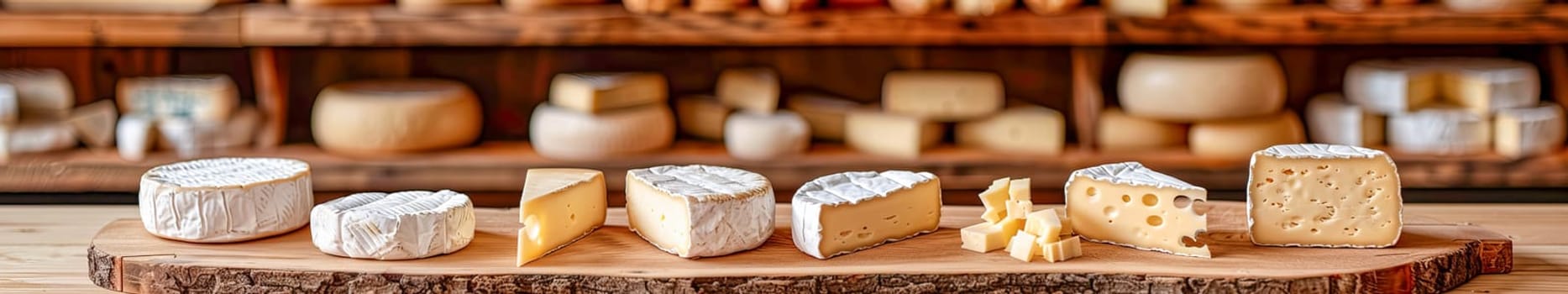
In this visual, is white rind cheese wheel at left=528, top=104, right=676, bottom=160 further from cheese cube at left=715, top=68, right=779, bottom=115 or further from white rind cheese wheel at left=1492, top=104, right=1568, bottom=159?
white rind cheese wheel at left=1492, top=104, right=1568, bottom=159

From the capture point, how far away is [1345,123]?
2.67m

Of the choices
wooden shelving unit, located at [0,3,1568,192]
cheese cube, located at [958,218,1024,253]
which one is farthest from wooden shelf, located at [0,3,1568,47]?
cheese cube, located at [958,218,1024,253]

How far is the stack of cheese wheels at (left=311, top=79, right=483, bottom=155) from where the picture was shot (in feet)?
8.64

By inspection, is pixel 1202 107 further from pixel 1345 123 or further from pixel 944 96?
pixel 944 96

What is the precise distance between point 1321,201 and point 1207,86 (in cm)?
97

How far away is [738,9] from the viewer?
254 centimetres

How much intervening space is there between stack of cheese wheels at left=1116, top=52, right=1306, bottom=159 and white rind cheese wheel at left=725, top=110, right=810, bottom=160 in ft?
1.69

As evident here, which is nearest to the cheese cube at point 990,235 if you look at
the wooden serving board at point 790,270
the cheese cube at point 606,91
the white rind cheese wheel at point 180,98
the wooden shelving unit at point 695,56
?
the wooden serving board at point 790,270

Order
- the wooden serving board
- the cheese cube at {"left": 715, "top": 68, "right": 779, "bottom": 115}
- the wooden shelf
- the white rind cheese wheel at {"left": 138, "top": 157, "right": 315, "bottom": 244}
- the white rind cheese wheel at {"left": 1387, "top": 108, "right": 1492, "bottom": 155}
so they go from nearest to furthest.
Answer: the wooden serving board → the white rind cheese wheel at {"left": 138, "top": 157, "right": 315, "bottom": 244} → the wooden shelf → the white rind cheese wheel at {"left": 1387, "top": 108, "right": 1492, "bottom": 155} → the cheese cube at {"left": 715, "top": 68, "right": 779, "bottom": 115}

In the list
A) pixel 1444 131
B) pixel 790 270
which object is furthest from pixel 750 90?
pixel 790 270

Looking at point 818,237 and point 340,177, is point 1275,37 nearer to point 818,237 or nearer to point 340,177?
point 818,237

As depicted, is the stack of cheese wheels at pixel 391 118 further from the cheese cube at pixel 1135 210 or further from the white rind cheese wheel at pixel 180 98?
the cheese cube at pixel 1135 210

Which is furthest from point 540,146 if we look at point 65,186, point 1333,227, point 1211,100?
point 1333,227

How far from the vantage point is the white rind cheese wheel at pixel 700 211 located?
1571mm
